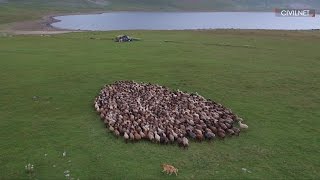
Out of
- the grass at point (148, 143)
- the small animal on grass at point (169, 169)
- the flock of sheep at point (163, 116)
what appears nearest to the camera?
the small animal on grass at point (169, 169)

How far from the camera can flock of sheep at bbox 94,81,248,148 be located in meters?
17.3

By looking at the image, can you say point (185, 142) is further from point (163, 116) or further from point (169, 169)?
point (163, 116)

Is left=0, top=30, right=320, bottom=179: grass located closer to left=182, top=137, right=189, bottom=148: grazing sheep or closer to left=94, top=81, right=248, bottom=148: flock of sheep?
left=182, top=137, right=189, bottom=148: grazing sheep

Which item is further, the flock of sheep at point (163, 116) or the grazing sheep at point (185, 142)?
the flock of sheep at point (163, 116)

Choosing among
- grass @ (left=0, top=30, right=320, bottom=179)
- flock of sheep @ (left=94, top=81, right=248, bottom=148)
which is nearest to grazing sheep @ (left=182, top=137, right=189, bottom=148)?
flock of sheep @ (left=94, top=81, right=248, bottom=148)

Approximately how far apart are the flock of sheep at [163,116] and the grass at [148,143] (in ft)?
1.59

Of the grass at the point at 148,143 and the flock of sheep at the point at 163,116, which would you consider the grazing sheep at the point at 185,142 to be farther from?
the grass at the point at 148,143

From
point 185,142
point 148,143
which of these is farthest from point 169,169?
point 148,143

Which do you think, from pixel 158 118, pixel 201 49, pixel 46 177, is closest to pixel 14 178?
pixel 46 177

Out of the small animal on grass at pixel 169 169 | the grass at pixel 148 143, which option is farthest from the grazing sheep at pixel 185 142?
the small animal on grass at pixel 169 169

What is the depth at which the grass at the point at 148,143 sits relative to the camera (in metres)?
15.0

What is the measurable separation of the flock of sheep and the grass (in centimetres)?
48

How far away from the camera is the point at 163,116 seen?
1930 centimetres

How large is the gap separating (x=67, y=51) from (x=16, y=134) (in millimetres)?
27154
